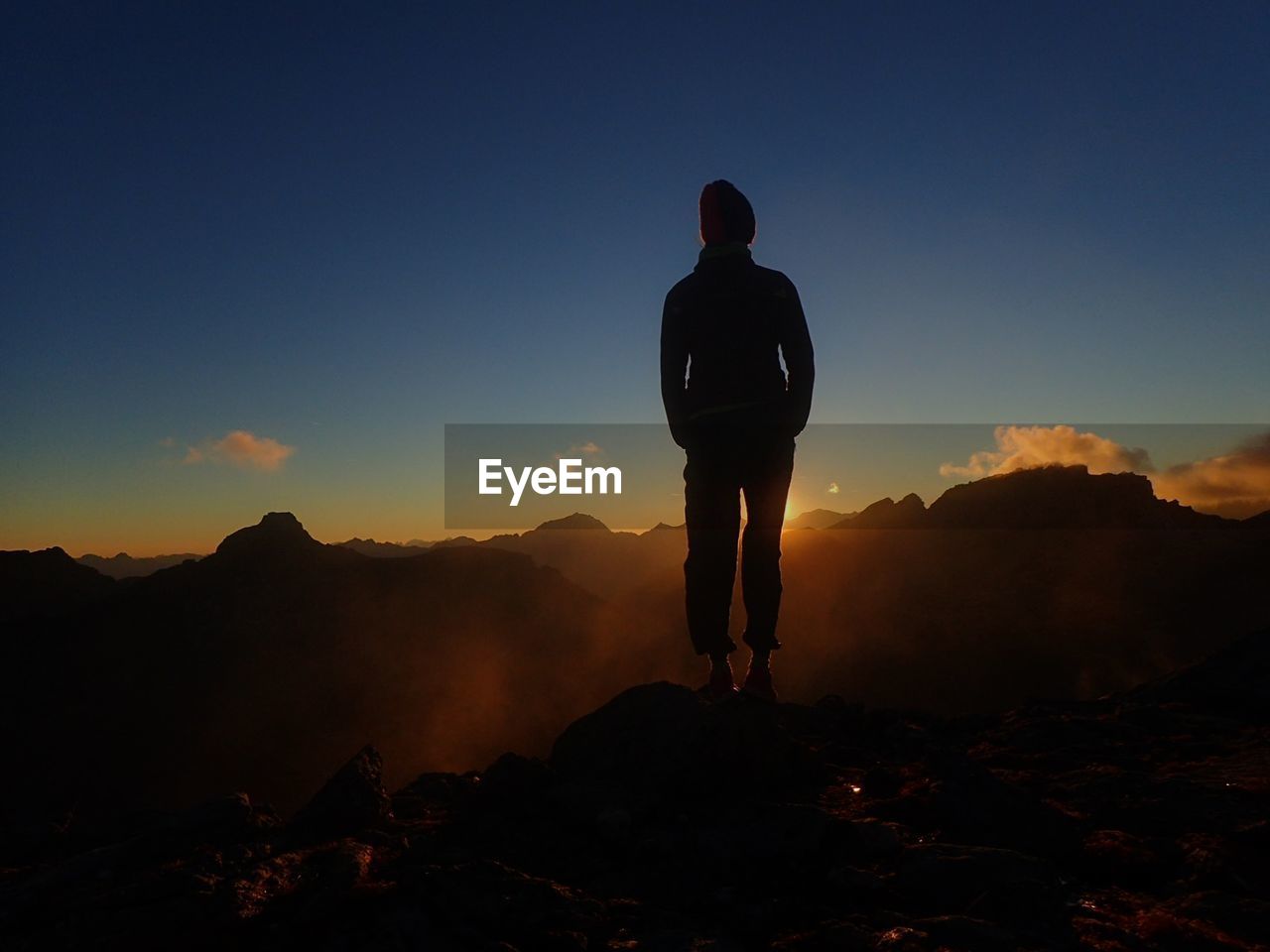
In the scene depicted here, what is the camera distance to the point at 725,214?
5.41 metres

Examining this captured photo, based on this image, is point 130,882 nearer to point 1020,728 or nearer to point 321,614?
point 1020,728

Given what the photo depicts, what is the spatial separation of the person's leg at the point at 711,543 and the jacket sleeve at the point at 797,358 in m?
0.68

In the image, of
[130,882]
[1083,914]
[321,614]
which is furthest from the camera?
[321,614]

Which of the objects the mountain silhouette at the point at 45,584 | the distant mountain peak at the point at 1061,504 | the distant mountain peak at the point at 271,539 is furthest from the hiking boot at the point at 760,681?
the mountain silhouette at the point at 45,584

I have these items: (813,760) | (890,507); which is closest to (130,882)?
(813,760)

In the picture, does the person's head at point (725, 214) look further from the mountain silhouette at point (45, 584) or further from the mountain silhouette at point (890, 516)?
the mountain silhouette at point (45, 584)

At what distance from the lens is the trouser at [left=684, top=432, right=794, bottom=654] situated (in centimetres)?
525

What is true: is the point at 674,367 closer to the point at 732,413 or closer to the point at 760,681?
the point at 732,413

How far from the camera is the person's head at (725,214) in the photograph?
540 centimetres

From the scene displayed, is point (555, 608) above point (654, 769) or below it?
below

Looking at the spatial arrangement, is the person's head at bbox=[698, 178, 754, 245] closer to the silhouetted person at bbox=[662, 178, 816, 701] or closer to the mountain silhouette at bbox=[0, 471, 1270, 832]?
the silhouetted person at bbox=[662, 178, 816, 701]

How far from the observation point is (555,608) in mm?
131125

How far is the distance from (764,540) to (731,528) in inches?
10.7

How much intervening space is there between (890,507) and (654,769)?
362 ft
